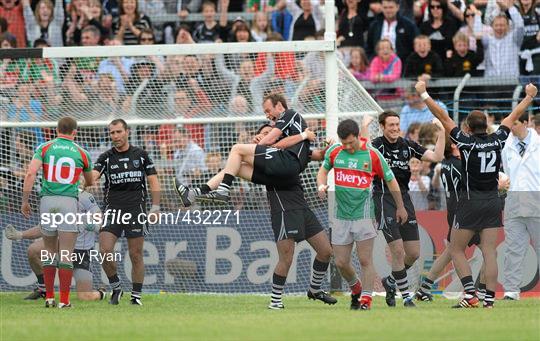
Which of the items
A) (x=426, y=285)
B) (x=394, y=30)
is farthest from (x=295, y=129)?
(x=394, y=30)

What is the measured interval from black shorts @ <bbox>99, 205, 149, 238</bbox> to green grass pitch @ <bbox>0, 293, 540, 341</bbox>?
95 cm

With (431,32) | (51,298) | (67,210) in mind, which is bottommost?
(51,298)

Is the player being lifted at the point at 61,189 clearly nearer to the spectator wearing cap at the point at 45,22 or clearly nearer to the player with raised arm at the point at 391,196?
the player with raised arm at the point at 391,196

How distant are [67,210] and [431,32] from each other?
8585mm

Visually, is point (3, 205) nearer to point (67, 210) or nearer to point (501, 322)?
point (67, 210)

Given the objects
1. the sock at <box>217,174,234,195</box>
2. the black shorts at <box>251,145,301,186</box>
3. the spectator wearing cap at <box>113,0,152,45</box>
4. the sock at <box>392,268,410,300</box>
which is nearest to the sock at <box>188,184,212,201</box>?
the sock at <box>217,174,234,195</box>

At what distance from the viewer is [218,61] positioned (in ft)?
56.0

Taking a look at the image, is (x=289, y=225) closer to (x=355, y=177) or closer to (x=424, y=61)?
(x=355, y=177)

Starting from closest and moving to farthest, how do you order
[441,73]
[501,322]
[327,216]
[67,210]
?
[501,322]
[67,210]
[327,216]
[441,73]

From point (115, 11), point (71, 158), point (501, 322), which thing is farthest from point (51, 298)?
point (115, 11)

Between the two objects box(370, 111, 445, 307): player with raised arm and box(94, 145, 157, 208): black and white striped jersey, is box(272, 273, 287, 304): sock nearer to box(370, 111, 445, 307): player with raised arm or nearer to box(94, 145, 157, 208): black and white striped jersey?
box(370, 111, 445, 307): player with raised arm

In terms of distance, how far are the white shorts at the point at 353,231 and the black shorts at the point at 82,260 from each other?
4.70 metres

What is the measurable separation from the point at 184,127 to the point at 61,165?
133 inches

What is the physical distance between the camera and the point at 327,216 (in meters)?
16.2
